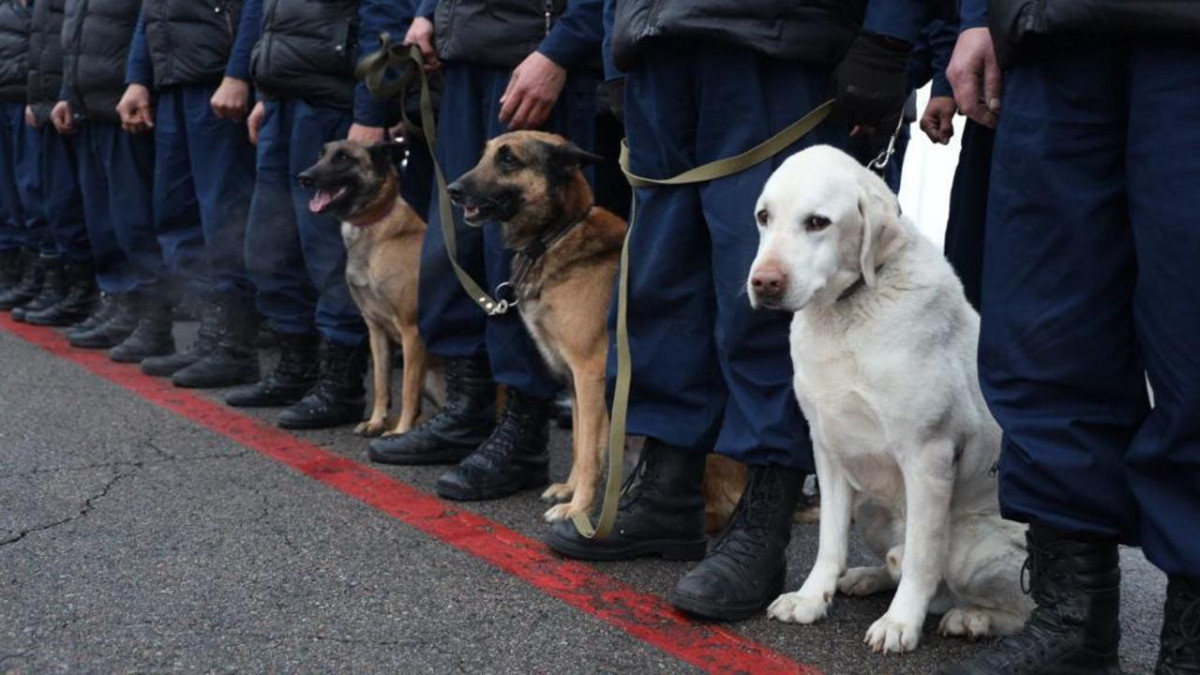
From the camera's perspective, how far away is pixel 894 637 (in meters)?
2.69

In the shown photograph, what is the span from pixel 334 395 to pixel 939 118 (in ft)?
9.54

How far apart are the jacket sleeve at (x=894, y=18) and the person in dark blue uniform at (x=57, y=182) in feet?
19.7

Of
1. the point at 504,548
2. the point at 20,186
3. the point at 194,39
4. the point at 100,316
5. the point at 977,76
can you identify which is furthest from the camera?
the point at 20,186

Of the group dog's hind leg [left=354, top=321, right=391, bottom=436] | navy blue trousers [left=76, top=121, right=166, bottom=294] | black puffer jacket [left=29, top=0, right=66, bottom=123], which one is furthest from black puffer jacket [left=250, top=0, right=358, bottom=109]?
black puffer jacket [left=29, top=0, right=66, bottom=123]

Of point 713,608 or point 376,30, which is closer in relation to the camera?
point 713,608

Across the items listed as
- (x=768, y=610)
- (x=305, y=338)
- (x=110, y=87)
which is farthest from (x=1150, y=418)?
(x=110, y=87)

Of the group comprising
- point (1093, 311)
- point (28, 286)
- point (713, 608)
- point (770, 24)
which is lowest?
point (28, 286)

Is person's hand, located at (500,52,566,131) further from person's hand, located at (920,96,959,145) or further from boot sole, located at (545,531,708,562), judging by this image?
boot sole, located at (545,531,708,562)

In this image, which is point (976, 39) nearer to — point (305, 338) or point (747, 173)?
point (747, 173)

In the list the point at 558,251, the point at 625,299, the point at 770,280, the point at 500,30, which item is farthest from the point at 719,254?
the point at 500,30

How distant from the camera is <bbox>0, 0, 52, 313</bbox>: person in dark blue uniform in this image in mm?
7930

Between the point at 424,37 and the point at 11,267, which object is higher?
the point at 424,37

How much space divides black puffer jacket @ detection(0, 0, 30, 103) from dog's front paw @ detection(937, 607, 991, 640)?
743cm

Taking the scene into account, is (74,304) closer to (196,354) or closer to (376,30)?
(196,354)
